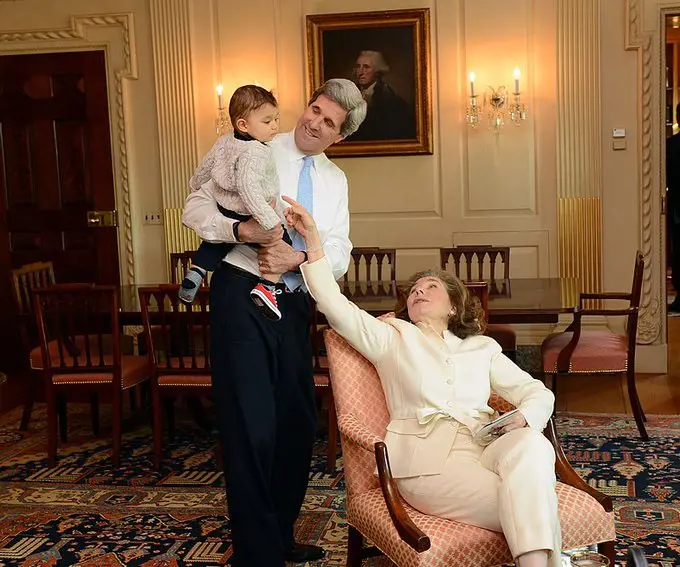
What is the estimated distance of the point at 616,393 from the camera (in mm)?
5973

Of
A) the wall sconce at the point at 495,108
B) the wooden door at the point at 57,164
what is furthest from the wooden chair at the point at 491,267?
the wooden door at the point at 57,164

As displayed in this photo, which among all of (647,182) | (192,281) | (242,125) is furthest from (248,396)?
(647,182)

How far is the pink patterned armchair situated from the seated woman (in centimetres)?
6

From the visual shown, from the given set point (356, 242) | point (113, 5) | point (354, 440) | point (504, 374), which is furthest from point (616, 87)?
point (354, 440)

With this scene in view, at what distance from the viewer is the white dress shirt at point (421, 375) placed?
9.51ft

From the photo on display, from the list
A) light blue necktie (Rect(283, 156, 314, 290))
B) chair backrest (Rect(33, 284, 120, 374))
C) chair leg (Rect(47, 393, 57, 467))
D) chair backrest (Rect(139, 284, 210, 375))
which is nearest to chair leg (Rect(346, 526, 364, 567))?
light blue necktie (Rect(283, 156, 314, 290))

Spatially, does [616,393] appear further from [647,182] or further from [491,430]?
[491,430]

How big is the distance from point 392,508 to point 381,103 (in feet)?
14.9

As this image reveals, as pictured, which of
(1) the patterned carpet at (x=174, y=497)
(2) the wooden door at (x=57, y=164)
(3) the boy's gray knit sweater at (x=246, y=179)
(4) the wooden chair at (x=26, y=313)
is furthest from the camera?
(2) the wooden door at (x=57, y=164)

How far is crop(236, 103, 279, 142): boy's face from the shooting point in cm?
299

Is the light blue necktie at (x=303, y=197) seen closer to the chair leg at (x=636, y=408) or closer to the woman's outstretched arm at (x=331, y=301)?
the woman's outstretched arm at (x=331, y=301)

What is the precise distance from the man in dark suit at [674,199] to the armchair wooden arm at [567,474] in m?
6.91

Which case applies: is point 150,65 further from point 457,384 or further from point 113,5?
point 457,384

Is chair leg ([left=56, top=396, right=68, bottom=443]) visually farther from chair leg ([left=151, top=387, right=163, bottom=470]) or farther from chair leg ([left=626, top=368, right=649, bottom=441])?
chair leg ([left=626, top=368, right=649, bottom=441])
